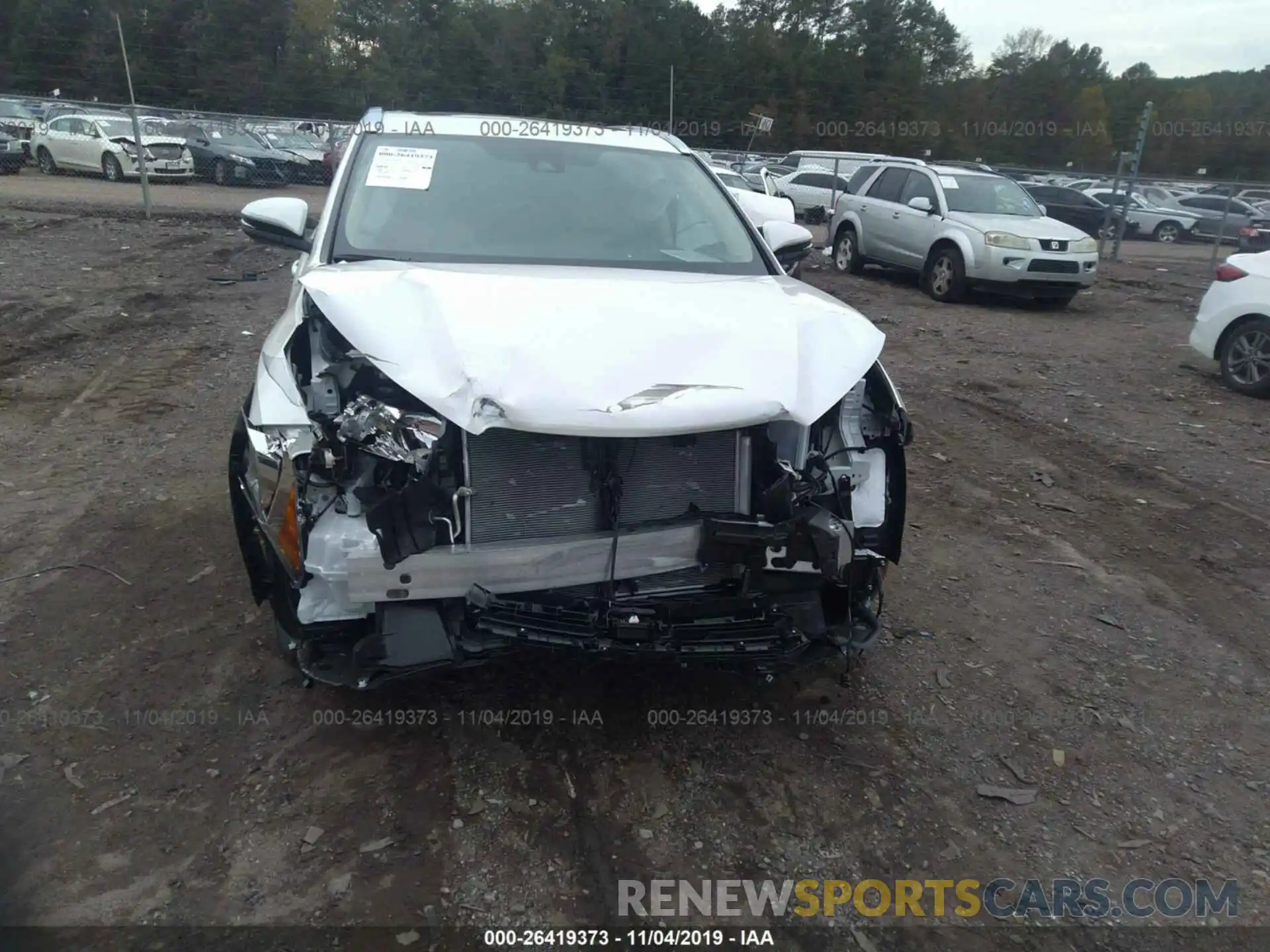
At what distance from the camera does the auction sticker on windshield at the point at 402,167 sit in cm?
392

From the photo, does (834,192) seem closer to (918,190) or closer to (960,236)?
(918,190)

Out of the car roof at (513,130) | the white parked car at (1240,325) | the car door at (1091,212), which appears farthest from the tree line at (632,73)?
the car roof at (513,130)

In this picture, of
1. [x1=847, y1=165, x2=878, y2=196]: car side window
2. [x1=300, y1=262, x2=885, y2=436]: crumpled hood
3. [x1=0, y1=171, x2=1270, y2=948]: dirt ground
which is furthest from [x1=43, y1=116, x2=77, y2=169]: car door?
[x1=300, y1=262, x2=885, y2=436]: crumpled hood

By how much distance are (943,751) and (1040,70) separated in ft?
163

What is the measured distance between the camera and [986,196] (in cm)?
1262

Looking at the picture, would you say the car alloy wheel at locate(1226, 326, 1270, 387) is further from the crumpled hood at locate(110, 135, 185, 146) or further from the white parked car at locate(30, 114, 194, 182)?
the crumpled hood at locate(110, 135, 185, 146)

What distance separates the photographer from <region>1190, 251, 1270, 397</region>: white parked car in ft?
Result: 25.6

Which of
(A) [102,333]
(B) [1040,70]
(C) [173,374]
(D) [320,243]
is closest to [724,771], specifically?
(D) [320,243]

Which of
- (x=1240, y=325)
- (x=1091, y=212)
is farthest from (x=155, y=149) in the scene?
(x=1091, y=212)

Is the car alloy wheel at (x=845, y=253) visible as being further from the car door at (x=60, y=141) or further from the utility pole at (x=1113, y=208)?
the car door at (x=60, y=141)

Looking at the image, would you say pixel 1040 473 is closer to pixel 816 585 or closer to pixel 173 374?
pixel 816 585

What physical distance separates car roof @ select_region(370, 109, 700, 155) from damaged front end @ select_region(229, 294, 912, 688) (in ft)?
5.84

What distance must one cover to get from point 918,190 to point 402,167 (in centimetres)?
1053

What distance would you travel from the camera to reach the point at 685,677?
3510mm
